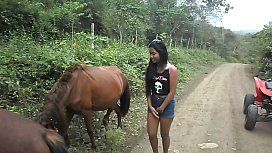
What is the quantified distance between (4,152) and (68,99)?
257 cm

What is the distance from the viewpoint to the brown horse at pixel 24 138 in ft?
8.29

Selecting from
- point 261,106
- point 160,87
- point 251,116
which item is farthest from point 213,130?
point 160,87

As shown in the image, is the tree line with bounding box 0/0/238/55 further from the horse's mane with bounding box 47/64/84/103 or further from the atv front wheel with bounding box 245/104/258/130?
the atv front wheel with bounding box 245/104/258/130

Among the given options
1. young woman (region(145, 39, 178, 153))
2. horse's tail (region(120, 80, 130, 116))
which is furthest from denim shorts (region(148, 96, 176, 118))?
horse's tail (region(120, 80, 130, 116))

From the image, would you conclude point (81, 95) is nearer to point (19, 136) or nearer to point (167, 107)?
→ point (167, 107)

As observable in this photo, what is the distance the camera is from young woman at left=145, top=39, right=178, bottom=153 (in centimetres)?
434

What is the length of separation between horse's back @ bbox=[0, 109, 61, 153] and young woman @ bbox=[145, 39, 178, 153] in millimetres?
2056

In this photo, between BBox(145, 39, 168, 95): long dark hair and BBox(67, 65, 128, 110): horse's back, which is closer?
BBox(145, 39, 168, 95): long dark hair

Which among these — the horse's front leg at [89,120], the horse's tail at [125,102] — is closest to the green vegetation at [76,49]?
the horse's front leg at [89,120]

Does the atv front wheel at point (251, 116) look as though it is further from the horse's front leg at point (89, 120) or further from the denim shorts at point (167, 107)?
the horse's front leg at point (89, 120)

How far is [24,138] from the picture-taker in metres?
2.59

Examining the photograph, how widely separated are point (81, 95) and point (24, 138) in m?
2.71

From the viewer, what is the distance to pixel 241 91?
43.8ft

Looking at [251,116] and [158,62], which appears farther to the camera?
[251,116]
